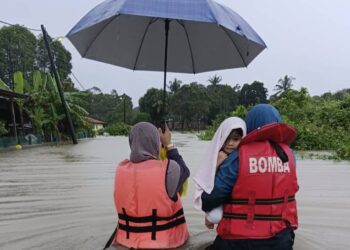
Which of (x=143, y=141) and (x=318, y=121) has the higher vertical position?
(x=143, y=141)

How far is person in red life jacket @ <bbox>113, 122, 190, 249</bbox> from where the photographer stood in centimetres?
318

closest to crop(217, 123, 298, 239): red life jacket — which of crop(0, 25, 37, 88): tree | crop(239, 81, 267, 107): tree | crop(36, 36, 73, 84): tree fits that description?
crop(0, 25, 37, 88): tree

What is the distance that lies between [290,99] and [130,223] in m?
32.8

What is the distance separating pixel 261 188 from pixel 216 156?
333mm

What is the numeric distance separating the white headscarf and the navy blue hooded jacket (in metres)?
0.04

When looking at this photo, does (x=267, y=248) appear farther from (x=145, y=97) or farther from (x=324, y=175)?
(x=145, y=97)

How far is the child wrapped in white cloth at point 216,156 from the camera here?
109 inches

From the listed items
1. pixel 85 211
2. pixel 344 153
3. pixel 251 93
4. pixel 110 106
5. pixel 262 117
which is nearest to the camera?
pixel 262 117

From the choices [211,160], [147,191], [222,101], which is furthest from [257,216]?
[222,101]

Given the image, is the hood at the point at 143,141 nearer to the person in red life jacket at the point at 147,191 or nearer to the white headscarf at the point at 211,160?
the person in red life jacket at the point at 147,191

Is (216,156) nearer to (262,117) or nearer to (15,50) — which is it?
(262,117)

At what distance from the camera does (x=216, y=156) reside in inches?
109

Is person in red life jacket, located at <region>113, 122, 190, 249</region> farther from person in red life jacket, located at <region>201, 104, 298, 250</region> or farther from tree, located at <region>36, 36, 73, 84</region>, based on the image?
tree, located at <region>36, 36, 73, 84</region>

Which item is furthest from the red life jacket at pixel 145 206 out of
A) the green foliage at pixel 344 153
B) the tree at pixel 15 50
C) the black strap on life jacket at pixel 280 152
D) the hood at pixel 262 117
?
the tree at pixel 15 50
